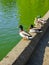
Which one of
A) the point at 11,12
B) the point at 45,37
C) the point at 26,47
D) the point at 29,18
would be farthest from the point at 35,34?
the point at 11,12

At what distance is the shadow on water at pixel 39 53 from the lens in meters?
11.1

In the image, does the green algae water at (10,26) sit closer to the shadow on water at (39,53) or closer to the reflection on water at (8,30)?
the reflection on water at (8,30)

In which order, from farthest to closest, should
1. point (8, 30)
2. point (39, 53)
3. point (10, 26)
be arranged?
point (10, 26) < point (8, 30) < point (39, 53)

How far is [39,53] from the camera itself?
472 inches

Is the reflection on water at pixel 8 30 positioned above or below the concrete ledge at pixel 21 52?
below

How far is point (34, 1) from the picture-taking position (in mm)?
36594

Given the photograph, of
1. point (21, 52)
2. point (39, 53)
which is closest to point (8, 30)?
point (39, 53)

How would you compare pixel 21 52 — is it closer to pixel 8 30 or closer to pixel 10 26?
pixel 8 30

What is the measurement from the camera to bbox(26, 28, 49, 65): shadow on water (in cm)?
1105

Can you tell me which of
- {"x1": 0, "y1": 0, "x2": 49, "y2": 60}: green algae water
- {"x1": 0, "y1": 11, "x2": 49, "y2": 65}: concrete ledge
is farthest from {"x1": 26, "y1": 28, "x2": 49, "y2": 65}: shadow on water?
{"x1": 0, "y1": 0, "x2": 49, "y2": 60}: green algae water

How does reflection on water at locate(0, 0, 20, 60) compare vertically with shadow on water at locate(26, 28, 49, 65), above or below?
below

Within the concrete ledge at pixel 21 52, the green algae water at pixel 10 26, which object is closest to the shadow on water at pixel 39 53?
the concrete ledge at pixel 21 52

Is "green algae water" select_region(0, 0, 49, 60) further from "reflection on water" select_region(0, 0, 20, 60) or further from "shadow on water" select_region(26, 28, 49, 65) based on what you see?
"shadow on water" select_region(26, 28, 49, 65)

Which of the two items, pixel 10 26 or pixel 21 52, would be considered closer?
pixel 21 52
